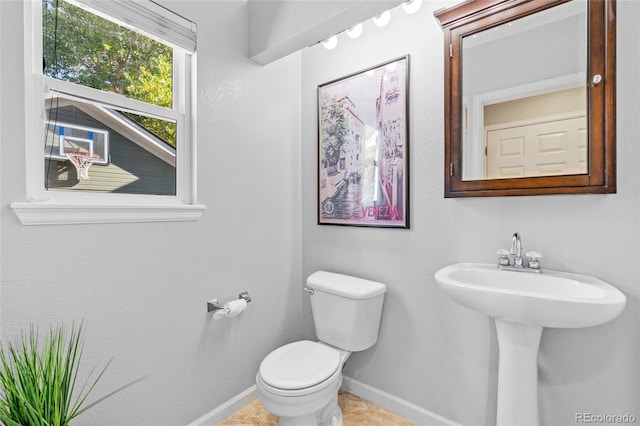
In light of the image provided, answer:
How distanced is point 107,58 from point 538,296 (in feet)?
6.25

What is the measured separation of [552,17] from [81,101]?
1.95 m

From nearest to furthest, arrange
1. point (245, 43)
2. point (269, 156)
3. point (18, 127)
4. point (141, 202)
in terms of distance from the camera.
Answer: point (18, 127), point (141, 202), point (245, 43), point (269, 156)

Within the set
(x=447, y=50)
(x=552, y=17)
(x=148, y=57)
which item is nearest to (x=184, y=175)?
(x=148, y=57)

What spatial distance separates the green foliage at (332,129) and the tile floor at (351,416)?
1.46m

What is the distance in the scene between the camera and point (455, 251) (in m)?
1.55

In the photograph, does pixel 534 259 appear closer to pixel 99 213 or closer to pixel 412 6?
pixel 412 6

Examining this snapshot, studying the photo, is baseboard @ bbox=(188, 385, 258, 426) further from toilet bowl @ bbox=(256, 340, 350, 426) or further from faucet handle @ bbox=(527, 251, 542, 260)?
faucet handle @ bbox=(527, 251, 542, 260)

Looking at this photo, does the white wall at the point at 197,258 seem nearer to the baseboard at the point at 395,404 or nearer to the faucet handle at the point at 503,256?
the baseboard at the point at 395,404

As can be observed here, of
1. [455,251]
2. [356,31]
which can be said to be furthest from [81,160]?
[455,251]

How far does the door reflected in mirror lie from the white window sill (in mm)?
1366

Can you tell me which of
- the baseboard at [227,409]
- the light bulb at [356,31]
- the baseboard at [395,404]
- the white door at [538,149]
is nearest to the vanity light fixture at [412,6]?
the light bulb at [356,31]

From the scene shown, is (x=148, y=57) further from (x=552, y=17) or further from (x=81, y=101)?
(x=552, y=17)

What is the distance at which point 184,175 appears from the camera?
1602mm

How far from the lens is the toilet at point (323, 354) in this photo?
4.55ft
